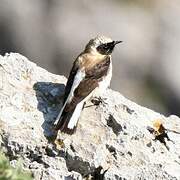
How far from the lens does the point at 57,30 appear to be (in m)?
31.7

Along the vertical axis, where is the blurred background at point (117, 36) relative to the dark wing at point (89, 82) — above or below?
above

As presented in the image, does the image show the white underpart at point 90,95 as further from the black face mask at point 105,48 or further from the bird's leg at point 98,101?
the black face mask at point 105,48

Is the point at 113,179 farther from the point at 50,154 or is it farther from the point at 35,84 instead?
the point at 35,84

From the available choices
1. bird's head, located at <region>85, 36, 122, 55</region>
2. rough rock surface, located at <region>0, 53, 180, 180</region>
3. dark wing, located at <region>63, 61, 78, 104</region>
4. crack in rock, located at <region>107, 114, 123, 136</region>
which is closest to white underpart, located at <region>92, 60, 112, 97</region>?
rough rock surface, located at <region>0, 53, 180, 180</region>

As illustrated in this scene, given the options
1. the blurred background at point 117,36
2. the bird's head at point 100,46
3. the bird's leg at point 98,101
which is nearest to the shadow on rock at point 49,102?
the bird's leg at point 98,101

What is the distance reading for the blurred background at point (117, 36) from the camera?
28.5 metres

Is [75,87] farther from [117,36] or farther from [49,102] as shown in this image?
[117,36]

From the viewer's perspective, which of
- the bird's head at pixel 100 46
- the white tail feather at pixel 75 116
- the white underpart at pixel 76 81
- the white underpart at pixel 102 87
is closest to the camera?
the white tail feather at pixel 75 116

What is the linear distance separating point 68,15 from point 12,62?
21.4 meters

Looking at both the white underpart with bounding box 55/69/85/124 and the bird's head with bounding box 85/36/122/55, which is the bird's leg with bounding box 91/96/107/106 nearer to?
the white underpart with bounding box 55/69/85/124


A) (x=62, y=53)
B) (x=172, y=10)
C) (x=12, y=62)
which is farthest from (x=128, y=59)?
(x=12, y=62)

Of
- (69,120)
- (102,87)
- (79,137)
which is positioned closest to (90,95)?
(102,87)

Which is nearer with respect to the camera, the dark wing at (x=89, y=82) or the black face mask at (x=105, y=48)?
the dark wing at (x=89, y=82)

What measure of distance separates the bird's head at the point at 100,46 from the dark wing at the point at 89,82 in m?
0.26
